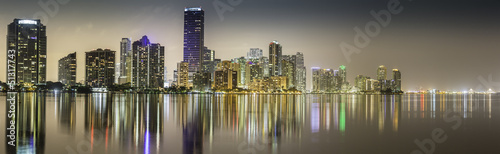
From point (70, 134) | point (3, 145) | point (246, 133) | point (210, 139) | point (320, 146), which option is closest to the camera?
point (3, 145)

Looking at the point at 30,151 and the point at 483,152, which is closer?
the point at 30,151

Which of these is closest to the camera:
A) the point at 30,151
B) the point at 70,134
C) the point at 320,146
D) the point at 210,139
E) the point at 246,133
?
the point at 30,151

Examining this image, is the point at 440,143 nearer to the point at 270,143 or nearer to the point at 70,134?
the point at 270,143

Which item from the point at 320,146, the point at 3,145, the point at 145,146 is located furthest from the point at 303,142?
the point at 3,145

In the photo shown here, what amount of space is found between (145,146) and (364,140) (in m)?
13.0

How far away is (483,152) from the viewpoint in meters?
20.6

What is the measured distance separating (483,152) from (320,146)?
8.28m

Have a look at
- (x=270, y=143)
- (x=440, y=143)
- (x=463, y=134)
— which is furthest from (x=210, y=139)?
(x=463, y=134)

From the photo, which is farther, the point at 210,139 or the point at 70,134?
the point at 70,134

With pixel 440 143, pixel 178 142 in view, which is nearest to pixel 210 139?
pixel 178 142

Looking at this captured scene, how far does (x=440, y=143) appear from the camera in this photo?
23.9m

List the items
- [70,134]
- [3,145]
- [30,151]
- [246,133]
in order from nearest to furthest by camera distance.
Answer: [30,151]
[3,145]
[70,134]
[246,133]

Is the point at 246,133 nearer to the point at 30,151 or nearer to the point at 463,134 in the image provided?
the point at 30,151

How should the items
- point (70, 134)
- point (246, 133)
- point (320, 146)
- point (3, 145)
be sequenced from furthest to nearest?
point (246, 133) < point (70, 134) < point (320, 146) < point (3, 145)
